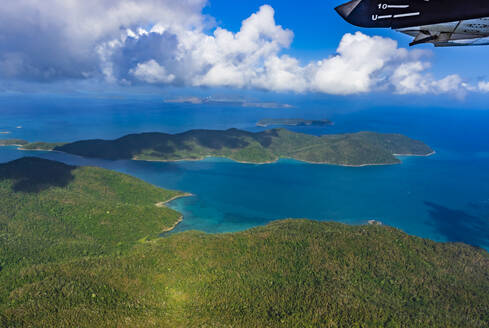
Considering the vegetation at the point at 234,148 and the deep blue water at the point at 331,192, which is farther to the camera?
the vegetation at the point at 234,148

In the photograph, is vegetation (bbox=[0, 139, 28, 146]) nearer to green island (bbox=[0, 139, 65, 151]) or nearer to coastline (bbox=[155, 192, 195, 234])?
green island (bbox=[0, 139, 65, 151])

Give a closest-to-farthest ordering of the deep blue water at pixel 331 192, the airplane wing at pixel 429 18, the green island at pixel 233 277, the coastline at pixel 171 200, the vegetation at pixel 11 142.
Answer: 1. the airplane wing at pixel 429 18
2. the green island at pixel 233 277
3. the coastline at pixel 171 200
4. the deep blue water at pixel 331 192
5. the vegetation at pixel 11 142

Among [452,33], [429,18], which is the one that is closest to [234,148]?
[452,33]

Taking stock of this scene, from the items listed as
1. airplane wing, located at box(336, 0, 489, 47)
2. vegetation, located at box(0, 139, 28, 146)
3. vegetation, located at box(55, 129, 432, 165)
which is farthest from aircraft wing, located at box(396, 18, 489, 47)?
vegetation, located at box(0, 139, 28, 146)

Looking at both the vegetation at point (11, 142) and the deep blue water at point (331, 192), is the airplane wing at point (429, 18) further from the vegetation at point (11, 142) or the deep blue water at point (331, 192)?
the vegetation at point (11, 142)

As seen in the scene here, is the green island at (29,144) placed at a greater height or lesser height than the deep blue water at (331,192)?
greater

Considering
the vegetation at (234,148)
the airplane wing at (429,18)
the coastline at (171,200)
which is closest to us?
the airplane wing at (429,18)

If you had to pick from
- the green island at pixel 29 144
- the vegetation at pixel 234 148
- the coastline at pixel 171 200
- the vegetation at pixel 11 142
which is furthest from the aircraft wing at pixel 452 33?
the vegetation at pixel 11 142

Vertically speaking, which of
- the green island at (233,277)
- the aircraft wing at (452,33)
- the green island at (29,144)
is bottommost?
the green island at (233,277)
